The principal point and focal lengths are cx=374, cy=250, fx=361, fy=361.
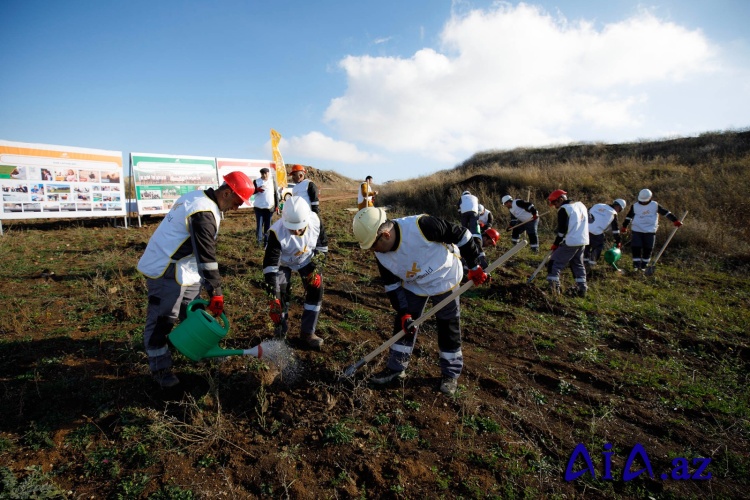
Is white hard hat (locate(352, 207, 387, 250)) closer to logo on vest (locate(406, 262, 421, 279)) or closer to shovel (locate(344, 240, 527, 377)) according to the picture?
logo on vest (locate(406, 262, 421, 279))

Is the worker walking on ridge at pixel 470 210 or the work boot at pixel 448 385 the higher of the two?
the worker walking on ridge at pixel 470 210

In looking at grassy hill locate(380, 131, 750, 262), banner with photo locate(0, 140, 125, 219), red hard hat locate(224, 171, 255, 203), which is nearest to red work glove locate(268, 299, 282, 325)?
red hard hat locate(224, 171, 255, 203)

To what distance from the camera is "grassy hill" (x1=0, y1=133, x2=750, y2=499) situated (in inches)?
101

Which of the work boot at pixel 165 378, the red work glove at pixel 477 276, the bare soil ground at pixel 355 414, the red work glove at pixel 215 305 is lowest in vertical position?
the bare soil ground at pixel 355 414

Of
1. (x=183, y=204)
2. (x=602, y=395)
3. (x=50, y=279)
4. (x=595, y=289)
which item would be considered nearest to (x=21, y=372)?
(x=183, y=204)

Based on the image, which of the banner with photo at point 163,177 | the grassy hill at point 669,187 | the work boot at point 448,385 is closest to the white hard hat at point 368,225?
the work boot at point 448,385

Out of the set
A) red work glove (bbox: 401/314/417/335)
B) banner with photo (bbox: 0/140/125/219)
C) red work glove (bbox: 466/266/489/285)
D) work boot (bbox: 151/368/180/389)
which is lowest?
work boot (bbox: 151/368/180/389)

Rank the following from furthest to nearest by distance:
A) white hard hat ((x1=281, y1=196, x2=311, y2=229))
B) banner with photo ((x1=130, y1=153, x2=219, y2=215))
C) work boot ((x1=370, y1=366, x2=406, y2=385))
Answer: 1. banner with photo ((x1=130, y1=153, x2=219, y2=215))
2. white hard hat ((x1=281, y1=196, x2=311, y2=229))
3. work boot ((x1=370, y1=366, x2=406, y2=385))

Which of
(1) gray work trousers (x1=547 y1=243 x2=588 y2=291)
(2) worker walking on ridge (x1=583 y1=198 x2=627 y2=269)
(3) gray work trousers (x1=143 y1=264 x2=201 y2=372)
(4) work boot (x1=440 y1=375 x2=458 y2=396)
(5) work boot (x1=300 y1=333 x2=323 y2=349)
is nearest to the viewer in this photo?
(3) gray work trousers (x1=143 y1=264 x2=201 y2=372)

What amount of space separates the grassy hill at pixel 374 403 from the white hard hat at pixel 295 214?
1.47 metres

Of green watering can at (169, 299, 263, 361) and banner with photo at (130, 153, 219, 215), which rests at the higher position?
banner with photo at (130, 153, 219, 215)

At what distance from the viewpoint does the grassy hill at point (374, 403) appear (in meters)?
2.56

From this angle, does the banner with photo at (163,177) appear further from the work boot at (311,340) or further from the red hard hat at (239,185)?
the red hard hat at (239,185)

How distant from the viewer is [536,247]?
9.73 meters
